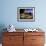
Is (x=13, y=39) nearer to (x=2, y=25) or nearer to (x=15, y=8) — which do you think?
(x=2, y=25)

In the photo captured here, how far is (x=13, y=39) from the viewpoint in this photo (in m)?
3.98

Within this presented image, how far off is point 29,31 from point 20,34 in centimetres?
30

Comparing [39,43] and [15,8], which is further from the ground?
[15,8]

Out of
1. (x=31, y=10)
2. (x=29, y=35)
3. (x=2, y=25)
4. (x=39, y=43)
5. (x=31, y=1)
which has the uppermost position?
(x=31, y=1)

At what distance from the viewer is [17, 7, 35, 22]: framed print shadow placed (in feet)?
14.6

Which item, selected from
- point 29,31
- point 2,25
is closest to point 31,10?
point 29,31

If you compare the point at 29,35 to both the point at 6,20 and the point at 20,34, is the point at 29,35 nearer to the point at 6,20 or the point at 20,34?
the point at 20,34

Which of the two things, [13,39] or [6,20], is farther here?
[6,20]

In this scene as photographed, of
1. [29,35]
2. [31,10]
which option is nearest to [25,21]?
[31,10]

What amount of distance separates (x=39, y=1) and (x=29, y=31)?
3.66 feet

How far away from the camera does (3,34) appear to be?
400cm

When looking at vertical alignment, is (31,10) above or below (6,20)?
above

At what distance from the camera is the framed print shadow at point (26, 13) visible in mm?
4465

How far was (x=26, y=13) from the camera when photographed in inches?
A: 177
